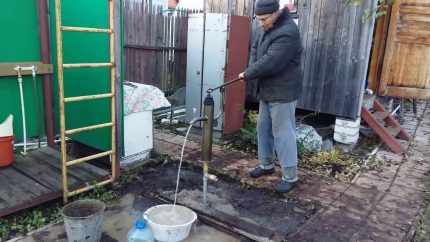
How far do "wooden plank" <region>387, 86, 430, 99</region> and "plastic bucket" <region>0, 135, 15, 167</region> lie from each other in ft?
18.4

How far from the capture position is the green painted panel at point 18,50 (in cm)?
350

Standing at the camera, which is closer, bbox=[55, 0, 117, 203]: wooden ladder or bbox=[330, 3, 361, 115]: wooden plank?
bbox=[55, 0, 117, 203]: wooden ladder

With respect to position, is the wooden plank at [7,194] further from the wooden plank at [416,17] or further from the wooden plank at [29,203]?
the wooden plank at [416,17]

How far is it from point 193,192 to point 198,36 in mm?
2742

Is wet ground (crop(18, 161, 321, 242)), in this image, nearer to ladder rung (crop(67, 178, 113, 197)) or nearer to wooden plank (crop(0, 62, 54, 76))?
ladder rung (crop(67, 178, 113, 197))

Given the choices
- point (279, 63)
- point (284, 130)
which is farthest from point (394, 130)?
point (279, 63)

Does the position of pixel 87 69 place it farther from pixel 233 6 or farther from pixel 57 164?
pixel 233 6

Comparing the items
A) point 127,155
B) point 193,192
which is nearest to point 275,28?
point 193,192

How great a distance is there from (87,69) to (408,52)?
4.94 metres

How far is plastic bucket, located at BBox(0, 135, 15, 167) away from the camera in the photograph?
345 centimetres

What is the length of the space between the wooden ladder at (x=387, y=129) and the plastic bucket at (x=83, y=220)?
423 cm

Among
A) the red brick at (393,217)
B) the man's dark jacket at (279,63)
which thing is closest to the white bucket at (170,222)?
the man's dark jacket at (279,63)

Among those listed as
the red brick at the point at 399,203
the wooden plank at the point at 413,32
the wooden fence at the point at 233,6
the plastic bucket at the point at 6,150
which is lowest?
the red brick at the point at 399,203

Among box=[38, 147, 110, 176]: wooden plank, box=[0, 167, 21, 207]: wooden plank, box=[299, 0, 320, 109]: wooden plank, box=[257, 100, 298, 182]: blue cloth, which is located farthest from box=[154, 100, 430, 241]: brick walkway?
box=[0, 167, 21, 207]: wooden plank
